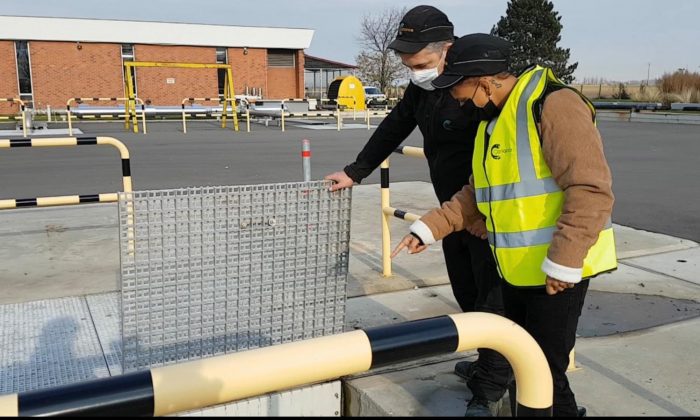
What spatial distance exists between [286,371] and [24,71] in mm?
38227

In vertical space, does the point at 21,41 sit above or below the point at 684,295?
above

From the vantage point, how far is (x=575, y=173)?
2113 millimetres

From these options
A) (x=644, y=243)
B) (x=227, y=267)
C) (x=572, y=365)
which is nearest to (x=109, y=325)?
(x=227, y=267)

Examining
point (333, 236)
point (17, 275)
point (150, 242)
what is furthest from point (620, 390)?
point (17, 275)

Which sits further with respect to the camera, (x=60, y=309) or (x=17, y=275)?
(x=17, y=275)

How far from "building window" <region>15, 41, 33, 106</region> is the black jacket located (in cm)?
3574

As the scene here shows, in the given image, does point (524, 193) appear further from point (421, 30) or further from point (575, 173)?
point (421, 30)

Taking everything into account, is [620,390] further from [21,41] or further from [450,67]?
[21,41]

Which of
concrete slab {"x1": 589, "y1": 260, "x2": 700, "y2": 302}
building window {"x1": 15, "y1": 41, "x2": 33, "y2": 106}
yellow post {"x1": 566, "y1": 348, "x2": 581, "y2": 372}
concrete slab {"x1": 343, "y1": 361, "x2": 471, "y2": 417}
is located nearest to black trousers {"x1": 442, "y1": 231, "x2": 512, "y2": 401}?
concrete slab {"x1": 343, "y1": 361, "x2": 471, "y2": 417}

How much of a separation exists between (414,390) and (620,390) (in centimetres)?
98

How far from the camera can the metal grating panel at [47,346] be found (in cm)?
332

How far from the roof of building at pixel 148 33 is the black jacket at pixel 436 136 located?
36.0 m

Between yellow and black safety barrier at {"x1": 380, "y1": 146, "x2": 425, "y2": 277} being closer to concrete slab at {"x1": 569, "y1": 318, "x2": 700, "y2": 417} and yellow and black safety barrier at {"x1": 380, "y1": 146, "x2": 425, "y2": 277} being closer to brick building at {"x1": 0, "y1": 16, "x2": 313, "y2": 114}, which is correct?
concrete slab at {"x1": 569, "y1": 318, "x2": 700, "y2": 417}

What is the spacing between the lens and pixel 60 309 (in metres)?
4.36
